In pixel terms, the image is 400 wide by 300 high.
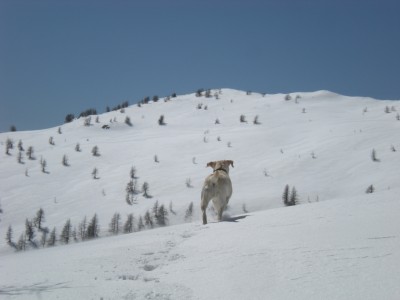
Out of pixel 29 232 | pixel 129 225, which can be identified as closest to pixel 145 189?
pixel 129 225

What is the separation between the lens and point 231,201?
569 inches

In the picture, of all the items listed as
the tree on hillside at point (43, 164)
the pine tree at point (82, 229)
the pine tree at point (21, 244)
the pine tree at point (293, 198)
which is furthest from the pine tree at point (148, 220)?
the tree on hillside at point (43, 164)

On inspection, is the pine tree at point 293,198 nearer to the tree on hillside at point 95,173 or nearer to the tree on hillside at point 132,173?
the tree on hillside at point 132,173

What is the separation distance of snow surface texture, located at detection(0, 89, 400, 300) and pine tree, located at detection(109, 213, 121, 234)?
266 mm

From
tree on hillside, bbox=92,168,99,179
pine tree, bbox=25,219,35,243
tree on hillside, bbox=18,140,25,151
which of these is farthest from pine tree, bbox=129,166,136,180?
tree on hillside, bbox=18,140,25,151

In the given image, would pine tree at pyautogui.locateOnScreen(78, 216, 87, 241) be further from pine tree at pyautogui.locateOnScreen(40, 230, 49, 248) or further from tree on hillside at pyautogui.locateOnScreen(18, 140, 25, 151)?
tree on hillside at pyautogui.locateOnScreen(18, 140, 25, 151)

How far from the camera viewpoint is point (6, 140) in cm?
2608

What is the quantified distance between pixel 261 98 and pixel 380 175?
21475mm

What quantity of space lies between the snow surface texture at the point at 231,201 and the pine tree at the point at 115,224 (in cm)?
27

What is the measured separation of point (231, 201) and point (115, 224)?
424 cm

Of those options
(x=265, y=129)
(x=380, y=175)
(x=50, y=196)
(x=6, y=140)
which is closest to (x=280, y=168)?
(x=380, y=175)

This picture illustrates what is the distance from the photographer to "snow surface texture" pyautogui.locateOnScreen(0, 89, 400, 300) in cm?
336

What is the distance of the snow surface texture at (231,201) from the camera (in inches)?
132

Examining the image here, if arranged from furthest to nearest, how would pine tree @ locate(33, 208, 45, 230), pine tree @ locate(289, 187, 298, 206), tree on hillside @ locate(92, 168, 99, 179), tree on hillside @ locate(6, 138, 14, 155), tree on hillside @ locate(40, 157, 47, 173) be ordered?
tree on hillside @ locate(6, 138, 14, 155) < tree on hillside @ locate(40, 157, 47, 173) < tree on hillside @ locate(92, 168, 99, 179) < pine tree @ locate(33, 208, 45, 230) < pine tree @ locate(289, 187, 298, 206)
